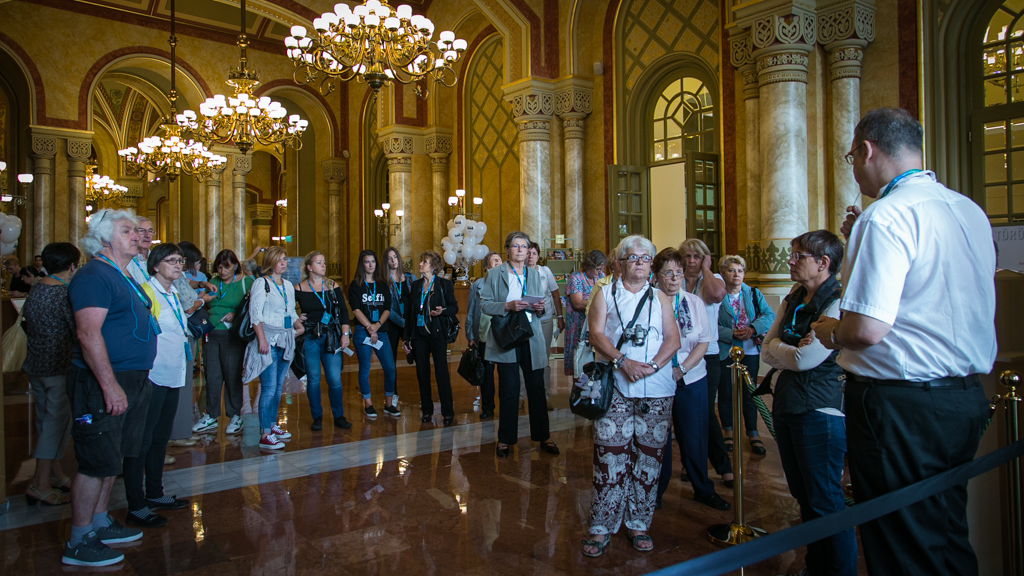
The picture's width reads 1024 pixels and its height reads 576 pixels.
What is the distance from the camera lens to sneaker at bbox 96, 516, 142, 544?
11.0ft

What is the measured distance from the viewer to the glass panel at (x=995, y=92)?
7.66 m

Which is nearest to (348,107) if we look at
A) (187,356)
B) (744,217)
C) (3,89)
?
(3,89)

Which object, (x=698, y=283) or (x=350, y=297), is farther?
(x=350, y=297)

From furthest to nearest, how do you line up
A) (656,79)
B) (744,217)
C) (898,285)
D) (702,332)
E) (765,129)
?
(656,79) → (744,217) → (765,129) → (702,332) → (898,285)

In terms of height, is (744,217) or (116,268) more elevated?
(744,217)

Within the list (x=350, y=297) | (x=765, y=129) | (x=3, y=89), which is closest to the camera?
(x=350, y=297)

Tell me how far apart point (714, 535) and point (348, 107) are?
1852 centimetres

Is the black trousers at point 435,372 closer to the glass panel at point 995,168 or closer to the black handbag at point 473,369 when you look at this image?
the black handbag at point 473,369

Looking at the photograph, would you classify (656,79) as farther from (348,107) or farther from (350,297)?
(348,107)

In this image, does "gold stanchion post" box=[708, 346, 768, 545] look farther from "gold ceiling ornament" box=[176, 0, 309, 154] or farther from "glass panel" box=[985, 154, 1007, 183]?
"gold ceiling ornament" box=[176, 0, 309, 154]

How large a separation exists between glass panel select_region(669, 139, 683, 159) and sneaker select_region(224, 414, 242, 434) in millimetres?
8152

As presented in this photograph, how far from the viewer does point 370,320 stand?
644 centimetres

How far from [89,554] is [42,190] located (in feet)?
50.4

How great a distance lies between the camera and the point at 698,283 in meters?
4.28
